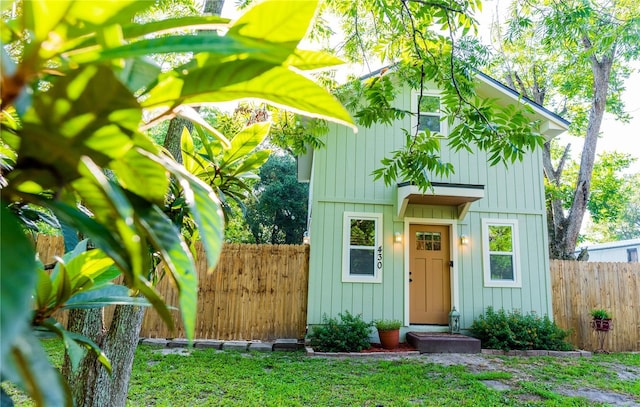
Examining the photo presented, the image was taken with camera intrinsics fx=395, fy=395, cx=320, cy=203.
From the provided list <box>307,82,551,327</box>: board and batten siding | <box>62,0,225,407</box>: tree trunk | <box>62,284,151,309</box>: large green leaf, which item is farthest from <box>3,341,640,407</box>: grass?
<box>62,284,151,309</box>: large green leaf

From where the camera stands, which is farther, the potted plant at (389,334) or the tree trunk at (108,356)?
the potted plant at (389,334)

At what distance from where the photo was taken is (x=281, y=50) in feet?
1.42

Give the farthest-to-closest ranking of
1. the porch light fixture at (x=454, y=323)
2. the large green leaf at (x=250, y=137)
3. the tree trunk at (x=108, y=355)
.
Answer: the porch light fixture at (x=454, y=323), the tree trunk at (x=108, y=355), the large green leaf at (x=250, y=137)

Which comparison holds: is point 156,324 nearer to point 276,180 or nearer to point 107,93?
point 107,93

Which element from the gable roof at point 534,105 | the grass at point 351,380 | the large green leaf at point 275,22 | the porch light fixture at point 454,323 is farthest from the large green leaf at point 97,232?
the porch light fixture at point 454,323

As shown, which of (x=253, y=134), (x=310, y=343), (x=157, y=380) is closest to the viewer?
(x=253, y=134)

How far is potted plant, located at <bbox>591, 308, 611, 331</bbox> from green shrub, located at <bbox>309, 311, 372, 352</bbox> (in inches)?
175

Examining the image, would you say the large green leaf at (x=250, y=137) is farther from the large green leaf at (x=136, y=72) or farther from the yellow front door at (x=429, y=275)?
the yellow front door at (x=429, y=275)

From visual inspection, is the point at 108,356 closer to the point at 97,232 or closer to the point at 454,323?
the point at 97,232

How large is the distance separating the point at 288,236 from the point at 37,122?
57.2ft

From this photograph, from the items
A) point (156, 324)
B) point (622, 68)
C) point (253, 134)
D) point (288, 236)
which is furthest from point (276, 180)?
point (253, 134)

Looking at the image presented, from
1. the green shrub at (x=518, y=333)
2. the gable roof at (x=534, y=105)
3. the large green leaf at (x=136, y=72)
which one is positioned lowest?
the green shrub at (x=518, y=333)

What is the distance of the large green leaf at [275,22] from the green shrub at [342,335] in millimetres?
6517

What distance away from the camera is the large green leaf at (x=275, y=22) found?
432 mm
